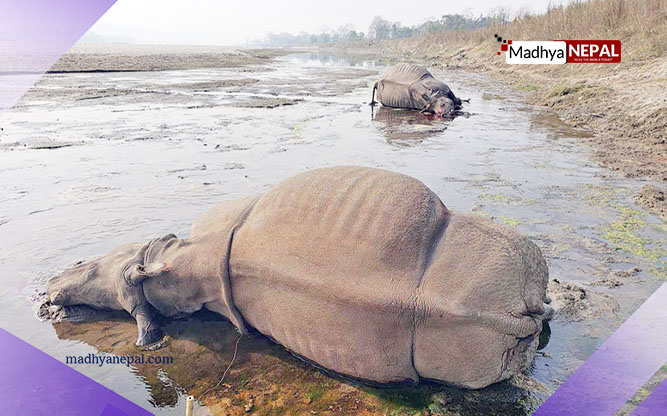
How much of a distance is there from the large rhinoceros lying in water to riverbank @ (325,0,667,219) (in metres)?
3.93

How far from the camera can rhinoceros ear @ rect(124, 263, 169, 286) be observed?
3396mm

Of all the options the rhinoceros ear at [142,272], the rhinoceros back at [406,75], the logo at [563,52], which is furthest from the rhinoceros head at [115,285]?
the logo at [563,52]

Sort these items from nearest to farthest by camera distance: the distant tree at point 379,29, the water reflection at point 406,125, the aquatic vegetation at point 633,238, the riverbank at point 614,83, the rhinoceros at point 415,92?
1. the aquatic vegetation at point 633,238
2. the riverbank at point 614,83
3. the water reflection at point 406,125
4. the rhinoceros at point 415,92
5. the distant tree at point 379,29

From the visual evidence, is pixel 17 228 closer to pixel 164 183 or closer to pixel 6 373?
pixel 164 183

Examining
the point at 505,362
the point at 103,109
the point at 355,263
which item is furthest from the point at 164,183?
the point at 103,109

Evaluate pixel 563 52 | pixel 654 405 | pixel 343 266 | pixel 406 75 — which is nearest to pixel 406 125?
pixel 406 75

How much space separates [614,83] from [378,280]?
12876mm

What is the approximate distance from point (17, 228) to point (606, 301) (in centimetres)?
563

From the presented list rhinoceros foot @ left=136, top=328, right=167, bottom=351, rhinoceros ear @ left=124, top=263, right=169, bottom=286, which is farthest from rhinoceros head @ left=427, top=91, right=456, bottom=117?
rhinoceros foot @ left=136, top=328, right=167, bottom=351

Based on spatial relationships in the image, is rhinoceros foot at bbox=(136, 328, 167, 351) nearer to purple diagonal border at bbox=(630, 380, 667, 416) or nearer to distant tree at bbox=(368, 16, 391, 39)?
purple diagonal border at bbox=(630, 380, 667, 416)

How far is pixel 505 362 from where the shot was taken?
8.82 ft

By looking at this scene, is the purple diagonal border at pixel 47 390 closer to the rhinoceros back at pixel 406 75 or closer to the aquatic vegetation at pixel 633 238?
the aquatic vegetation at pixel 633 238

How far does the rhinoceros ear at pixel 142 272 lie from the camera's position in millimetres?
3396

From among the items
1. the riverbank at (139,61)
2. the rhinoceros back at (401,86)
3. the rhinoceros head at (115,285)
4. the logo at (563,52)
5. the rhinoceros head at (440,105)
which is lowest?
the rhinoceros head at (115,285)
